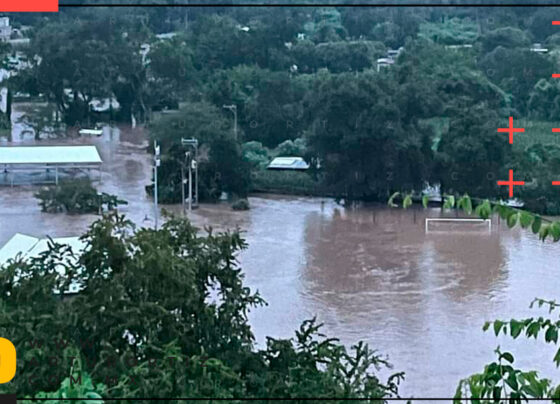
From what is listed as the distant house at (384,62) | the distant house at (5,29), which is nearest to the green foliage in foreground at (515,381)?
the distant house at (384,62)

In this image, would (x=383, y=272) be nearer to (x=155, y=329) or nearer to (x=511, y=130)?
(x=511, y=130)

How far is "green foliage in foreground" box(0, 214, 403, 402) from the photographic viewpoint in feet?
5.36

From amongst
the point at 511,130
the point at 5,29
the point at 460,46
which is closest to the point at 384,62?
the point at 460,46

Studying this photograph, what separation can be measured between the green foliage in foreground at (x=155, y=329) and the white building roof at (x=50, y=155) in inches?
167

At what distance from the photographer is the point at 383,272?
4422 millimetres

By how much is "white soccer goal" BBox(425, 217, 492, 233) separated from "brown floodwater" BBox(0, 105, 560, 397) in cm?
2

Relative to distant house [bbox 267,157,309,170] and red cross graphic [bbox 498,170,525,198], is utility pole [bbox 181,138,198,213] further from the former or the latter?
red cross graphic [bbox 498,170,525,198]

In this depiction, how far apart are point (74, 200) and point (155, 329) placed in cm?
384

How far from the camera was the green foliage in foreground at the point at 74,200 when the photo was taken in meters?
5.53

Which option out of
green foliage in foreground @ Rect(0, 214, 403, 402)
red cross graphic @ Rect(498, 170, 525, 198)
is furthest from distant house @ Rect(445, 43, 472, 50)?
green foliage in foreground @ Rect(0, 214, 403, 402)

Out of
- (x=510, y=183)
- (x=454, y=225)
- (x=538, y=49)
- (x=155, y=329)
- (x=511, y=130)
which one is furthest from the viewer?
(x=538, y=49)

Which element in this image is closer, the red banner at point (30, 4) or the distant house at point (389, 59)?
the red banner at point (30, 4)

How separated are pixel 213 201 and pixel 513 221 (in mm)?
5037

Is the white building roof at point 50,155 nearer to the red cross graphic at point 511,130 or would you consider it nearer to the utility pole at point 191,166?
the utility pole at point 191,166
